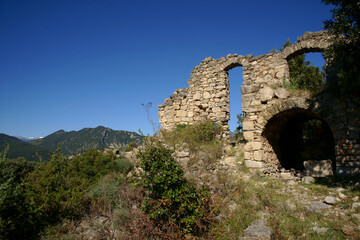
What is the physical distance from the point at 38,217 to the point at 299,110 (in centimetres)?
863

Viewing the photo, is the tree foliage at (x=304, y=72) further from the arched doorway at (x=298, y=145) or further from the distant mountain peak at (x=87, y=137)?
the distant mountain peak at (x=87, y=137)

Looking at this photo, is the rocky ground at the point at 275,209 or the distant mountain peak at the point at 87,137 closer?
the rocky ground at the point at 275,209

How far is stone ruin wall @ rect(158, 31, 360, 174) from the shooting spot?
6531 millimetres

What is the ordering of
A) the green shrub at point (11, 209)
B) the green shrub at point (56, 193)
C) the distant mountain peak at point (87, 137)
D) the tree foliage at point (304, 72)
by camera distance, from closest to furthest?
the green shrub at point (11, 209)
the green shrub at point (56, 193)
the tree foliage at point (304, 72)
the distant mountain peak at point (87, 137)

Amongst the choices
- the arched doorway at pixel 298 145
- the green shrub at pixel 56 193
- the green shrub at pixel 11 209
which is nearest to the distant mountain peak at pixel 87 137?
the arched doorway at pixel 298 145

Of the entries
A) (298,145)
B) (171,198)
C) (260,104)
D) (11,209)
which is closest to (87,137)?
(11,209)

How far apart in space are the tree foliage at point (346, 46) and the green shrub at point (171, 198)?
511 centimetres

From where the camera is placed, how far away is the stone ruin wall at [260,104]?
21.4ft

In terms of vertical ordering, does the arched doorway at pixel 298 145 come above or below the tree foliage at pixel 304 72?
below

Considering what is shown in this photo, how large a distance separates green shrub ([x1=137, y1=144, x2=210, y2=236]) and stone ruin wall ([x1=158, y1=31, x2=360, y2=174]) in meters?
3.72

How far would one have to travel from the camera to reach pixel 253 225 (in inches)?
183

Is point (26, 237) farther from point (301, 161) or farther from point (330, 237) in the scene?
point (301, 161)

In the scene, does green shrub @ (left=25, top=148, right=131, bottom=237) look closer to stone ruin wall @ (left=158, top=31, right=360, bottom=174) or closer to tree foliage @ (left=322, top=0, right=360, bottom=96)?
stone ruin wall @ (left=158, top=31, right=360, bottom=174)

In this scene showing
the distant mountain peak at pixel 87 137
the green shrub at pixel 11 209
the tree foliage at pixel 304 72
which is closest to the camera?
the green shrub at pixel 11 209
